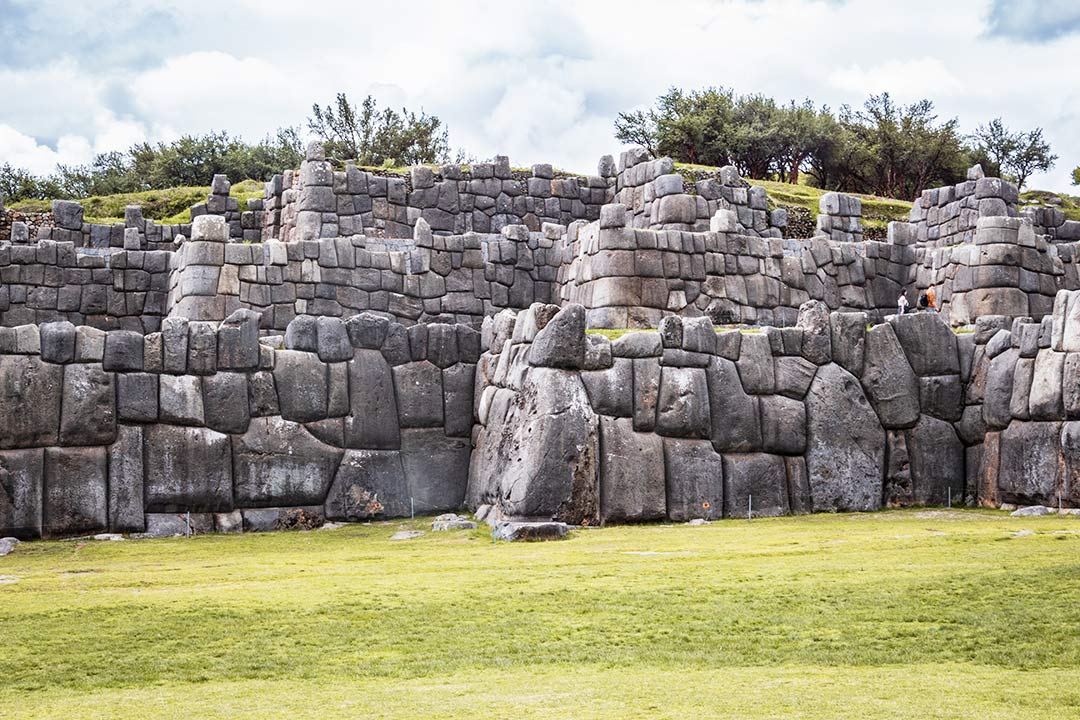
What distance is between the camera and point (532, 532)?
16078 millimetres

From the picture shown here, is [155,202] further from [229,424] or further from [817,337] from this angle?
[817,337]

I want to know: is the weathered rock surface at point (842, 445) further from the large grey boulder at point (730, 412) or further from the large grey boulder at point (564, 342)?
the large grey boulder at point (564, 342)

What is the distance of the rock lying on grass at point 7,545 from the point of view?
52.3ft

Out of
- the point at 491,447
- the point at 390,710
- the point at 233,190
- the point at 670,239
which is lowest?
the point at 390,710

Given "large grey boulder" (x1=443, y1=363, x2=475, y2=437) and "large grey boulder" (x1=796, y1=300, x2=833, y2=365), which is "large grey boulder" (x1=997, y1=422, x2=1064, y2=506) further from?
"large grey boulder" (x1=443, y1=363, x2=475, y2=437)

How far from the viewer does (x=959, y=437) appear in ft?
66.0

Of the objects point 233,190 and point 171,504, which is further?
point 233,190

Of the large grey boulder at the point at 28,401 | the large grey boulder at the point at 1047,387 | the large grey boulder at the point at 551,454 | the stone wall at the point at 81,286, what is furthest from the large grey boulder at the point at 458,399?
the stone wall at the point at 81,286

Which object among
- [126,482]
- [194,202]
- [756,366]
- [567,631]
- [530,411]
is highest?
[194,202]

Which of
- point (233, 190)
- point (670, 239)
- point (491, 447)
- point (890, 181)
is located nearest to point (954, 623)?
point (491, 447)

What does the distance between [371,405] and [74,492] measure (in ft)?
13.4

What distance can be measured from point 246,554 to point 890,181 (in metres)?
45.2

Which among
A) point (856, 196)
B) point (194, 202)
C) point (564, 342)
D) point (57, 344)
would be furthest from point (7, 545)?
point (856, 196)

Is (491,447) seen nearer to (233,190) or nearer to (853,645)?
(853,645)
